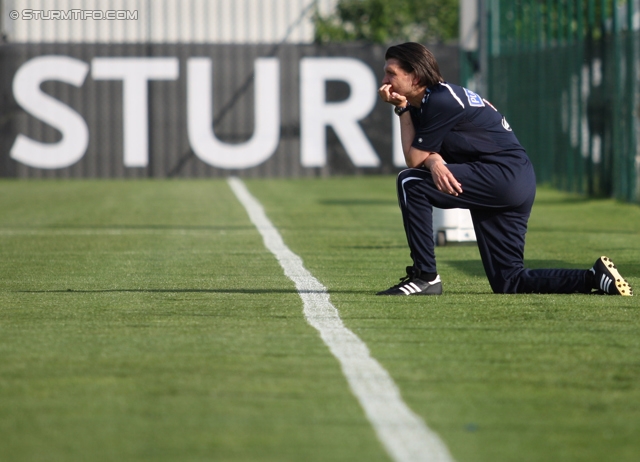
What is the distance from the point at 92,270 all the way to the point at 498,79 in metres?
18.6

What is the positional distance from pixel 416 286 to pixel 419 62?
128cm

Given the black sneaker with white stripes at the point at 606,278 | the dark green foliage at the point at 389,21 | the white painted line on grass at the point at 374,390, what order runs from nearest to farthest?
1. the white painted line on grass at the point at 374,390
2. the black sneaker with white stripes at the point at 606,278
3. the dark green foliage at the point at 389,21

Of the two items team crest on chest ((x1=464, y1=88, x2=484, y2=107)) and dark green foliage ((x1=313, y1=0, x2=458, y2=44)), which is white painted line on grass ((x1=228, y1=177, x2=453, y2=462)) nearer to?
team crest on chest ((x1=464, y1=88, x2=484, y2=107))

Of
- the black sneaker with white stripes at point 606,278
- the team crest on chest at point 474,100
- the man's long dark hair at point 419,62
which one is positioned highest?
the man's long dark hair at point 419,62

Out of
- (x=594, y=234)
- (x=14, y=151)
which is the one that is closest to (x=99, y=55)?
(x=14, y=151)

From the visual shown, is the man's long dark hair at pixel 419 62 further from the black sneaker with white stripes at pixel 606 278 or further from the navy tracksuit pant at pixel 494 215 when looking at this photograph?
the black sneaker with white stripes at pixel 606 278

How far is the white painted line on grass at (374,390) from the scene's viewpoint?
11.5 feet

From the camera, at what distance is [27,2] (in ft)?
108

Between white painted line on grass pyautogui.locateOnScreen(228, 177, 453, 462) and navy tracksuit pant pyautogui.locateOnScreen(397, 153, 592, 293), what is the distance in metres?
0.68

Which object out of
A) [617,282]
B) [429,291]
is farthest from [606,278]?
[429,291]

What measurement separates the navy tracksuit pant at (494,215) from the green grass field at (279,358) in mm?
128

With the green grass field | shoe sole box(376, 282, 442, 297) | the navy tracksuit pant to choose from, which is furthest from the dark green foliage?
shoe sole box(376, 282, 442, 297)

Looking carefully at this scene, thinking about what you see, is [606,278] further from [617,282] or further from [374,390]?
[374,390]

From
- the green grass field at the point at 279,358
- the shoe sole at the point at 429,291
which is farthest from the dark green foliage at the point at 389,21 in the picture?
the shoe sole at the point at 429,291
